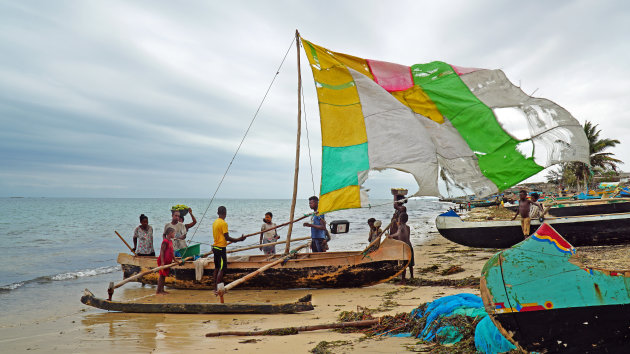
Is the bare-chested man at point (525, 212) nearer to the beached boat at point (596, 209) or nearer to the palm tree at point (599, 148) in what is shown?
the beached boat at point (596, 209)

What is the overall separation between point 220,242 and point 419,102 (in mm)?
5311

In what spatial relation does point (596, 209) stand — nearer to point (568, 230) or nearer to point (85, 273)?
point (568, 230)

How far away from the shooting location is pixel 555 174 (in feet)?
A: 189

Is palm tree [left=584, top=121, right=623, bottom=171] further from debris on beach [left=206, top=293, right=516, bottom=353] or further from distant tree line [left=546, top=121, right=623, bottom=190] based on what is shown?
debris on beach [left=206, top=293, right=516, bottom=353]

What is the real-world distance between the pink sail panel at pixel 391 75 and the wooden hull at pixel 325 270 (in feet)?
11.5

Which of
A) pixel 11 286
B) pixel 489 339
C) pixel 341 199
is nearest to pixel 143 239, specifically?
pixel 11 286

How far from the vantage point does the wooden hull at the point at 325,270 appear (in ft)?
28.3

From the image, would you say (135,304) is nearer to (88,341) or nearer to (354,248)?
(88,341)

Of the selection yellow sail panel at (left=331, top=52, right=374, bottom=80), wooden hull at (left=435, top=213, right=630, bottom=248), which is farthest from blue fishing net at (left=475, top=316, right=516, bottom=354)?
wooden hull at (left=435, top=213, right=630, bottom=248)

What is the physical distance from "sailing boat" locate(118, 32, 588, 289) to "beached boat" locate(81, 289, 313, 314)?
1.79 metres

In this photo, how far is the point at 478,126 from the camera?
5.39 m

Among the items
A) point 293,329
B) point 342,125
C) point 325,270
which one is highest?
point 342,125

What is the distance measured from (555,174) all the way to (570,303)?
63229 millimetres

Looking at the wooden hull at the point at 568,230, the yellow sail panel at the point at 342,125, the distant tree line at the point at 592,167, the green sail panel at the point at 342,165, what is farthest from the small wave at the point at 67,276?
the distant tree line at the point at 592,167
